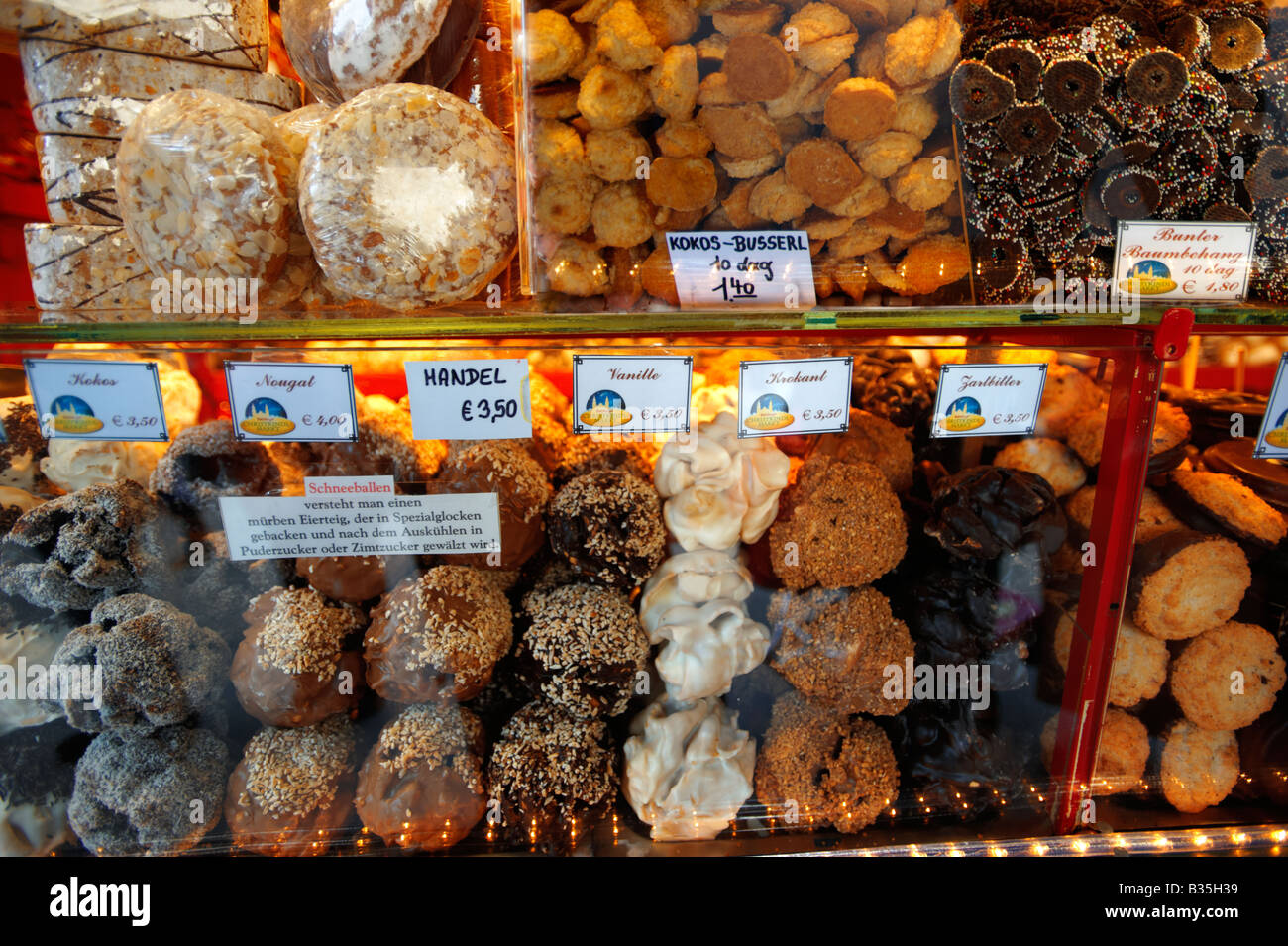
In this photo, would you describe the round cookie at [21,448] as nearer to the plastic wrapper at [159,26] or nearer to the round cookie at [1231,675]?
the plastic wrapper at [159,26]

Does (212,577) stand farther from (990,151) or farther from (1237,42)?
(1237,42)

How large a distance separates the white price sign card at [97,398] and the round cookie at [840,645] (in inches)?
46.4

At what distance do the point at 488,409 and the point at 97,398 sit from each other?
66cm

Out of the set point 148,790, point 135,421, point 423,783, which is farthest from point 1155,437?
point 148,790

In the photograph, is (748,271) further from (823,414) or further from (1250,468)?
(1250,468)

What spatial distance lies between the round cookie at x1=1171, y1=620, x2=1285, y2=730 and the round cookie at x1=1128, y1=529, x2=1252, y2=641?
7cm

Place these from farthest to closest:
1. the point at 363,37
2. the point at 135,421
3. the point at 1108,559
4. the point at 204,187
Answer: the point at 1108,559
the point at 135,421
the point at 363,37
the point at 204,187

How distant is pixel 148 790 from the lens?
1255 mm

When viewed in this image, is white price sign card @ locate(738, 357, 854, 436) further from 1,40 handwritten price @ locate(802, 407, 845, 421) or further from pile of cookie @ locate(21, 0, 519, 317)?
pile of cookie @ locate(21, 0, 519, 317)

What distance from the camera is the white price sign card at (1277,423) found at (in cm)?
130

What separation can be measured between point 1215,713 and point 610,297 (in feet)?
4.77

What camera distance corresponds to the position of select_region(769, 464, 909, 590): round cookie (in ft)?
4.28

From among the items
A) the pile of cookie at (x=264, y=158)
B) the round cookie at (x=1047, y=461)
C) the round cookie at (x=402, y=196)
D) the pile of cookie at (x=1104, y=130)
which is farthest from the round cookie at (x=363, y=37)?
the round cookie at (x=1047, y=461)
